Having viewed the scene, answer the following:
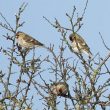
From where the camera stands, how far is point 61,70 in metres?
6.39

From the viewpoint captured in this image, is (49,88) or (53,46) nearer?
(49,88)

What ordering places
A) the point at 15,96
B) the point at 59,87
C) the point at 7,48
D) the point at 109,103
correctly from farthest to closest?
the point at 7,48 < the point at 15,96 < the point at 59,87 < the point at 109,103

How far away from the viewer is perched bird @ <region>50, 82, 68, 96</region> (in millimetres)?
5833

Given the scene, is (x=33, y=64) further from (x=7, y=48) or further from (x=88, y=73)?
(x=88, y=73)

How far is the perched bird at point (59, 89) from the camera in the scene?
583cm

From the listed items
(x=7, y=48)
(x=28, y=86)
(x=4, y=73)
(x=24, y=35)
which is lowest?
(x=28, y=86)

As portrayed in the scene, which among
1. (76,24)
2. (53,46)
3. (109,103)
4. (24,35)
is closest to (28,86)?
(53,46)

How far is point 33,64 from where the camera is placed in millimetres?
7496

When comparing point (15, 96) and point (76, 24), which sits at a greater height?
point (76, 24)

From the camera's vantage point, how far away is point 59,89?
5.95 meters

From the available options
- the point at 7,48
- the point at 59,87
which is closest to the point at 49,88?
the point at 59,87

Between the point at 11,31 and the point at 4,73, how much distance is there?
91cm

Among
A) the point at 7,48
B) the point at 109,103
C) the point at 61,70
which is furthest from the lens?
the point at 7,48

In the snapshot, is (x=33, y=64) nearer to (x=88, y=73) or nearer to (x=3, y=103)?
(x=3, y=103)
